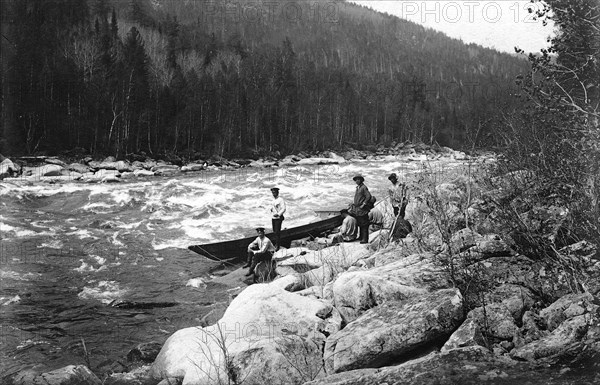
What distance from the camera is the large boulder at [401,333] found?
3.55 metres

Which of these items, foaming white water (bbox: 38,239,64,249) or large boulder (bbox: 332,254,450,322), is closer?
large boulder (bbox: 332,254,450,322)

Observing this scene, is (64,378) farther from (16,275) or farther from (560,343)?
(16,275)

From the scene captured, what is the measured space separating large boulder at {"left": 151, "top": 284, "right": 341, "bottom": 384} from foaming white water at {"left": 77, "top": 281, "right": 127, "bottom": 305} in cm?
373

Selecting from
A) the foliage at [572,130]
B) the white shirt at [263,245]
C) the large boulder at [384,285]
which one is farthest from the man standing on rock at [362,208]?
the large boulder at [384,285]

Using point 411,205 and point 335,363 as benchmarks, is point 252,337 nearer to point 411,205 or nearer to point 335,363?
point 335,363

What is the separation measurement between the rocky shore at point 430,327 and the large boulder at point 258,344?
0.5 inches

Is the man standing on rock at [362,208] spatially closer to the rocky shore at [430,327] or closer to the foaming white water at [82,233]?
the rocky shore at [430,327]

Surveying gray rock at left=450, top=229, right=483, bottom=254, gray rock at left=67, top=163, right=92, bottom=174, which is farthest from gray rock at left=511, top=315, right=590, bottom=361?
gray rock at left=67, top=163, right=92, bottom=174

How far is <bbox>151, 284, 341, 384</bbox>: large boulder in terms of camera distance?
3.91 meters

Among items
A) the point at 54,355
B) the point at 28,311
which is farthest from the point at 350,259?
the point at 28,311

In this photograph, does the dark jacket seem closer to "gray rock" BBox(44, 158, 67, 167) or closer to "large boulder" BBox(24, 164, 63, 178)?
"large boulder" BBox(24, 164, 63, 178)

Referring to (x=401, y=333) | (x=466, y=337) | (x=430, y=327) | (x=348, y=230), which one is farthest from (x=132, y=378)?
(x=348, y=230)

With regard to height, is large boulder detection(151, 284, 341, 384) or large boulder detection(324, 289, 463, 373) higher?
large boulder detection(324, 289, 463, 373)

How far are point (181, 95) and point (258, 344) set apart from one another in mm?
37509
